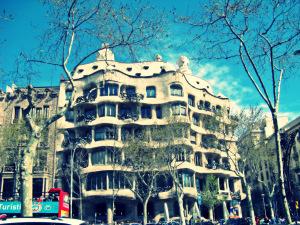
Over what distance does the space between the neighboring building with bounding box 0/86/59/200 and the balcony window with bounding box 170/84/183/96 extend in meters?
16.4

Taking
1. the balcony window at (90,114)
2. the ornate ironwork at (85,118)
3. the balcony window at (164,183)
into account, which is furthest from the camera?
the balcony window at (90,114)

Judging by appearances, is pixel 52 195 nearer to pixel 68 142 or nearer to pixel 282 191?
pixel 282 191

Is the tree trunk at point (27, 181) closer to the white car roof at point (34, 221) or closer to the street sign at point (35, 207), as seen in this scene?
the white car roof at point (34, 221)

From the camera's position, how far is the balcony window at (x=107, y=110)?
47772 mm

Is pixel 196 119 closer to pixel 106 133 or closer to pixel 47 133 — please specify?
pixel 106 133

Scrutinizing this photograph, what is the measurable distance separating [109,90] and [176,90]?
958 cm

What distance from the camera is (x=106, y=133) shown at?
4669 cm

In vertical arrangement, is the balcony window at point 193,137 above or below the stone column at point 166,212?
above

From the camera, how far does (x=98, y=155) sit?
45.7 metres

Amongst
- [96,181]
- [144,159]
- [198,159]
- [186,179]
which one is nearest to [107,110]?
[96,181]

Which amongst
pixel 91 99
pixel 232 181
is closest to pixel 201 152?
pixel 232 181

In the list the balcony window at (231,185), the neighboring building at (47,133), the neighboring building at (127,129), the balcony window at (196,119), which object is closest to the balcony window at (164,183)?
the neighboring building at (127,129)

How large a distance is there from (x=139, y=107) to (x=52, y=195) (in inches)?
1146

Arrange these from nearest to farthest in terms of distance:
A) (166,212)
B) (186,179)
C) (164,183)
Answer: (166,212)
(186,179)
(164,183)
